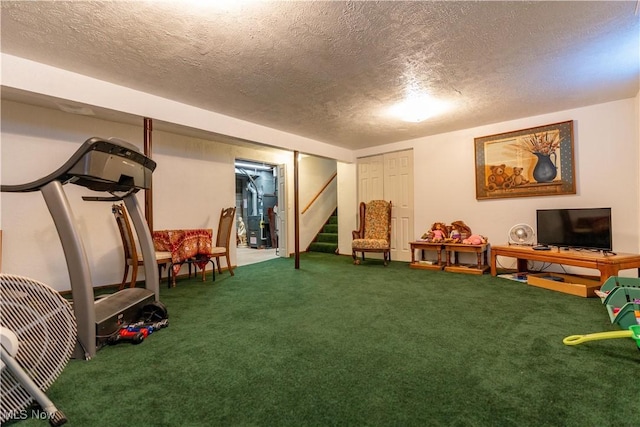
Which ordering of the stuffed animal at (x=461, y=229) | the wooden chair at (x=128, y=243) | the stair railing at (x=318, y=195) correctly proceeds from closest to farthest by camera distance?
the wooden chair at (x=128, y=243), the stuffed animal at (x=461, y=229), the stair railing at (x=318, y=195)

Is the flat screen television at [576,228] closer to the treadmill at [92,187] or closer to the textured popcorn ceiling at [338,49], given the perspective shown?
the textured popcorn ceiling at [338,49]

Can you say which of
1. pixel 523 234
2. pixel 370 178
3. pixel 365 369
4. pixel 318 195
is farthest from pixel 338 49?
pixel 318 195

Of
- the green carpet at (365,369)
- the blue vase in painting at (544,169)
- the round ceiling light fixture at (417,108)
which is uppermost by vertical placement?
Answer: the round ceiling light fixture at (417,108)

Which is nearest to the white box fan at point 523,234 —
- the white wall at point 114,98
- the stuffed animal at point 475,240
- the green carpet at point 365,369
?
the stuffed animal at point 475,240

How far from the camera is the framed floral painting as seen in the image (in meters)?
3.75

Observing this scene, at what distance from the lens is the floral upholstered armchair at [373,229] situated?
4.93 metres

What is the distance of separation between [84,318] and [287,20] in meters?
2.30

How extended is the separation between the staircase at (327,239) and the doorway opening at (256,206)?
1532 millimetres

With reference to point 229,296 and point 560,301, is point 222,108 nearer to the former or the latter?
point 229,296

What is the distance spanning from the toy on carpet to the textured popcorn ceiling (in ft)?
6.73

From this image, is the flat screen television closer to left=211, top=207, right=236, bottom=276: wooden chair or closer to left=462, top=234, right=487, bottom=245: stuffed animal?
left=462, top=234, right=487, bottom=245: stuffed animal

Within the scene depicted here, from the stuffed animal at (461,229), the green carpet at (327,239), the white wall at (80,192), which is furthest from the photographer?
the green carpet at (327,239)

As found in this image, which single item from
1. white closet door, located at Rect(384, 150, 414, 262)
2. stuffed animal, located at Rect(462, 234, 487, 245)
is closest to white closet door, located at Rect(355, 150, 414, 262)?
white closet door, located at Rect(384, 150, 414, 262)

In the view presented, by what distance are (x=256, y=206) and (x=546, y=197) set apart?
7.18 metres
